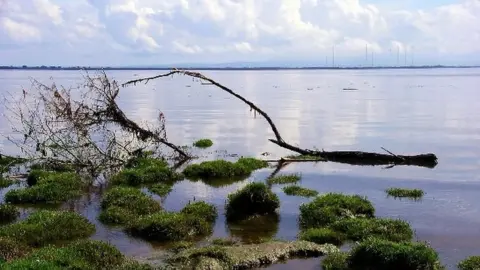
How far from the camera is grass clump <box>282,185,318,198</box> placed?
23.5 metres

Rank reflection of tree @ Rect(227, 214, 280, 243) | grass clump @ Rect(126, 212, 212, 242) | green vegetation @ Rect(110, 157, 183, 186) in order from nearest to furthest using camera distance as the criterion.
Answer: grass clump @ Rect(126, 212, 212, 242)
reflection of tree @ Rect(227, 214, 280, 243)
green vegetation @ Rect(110, 157, 183, 186)

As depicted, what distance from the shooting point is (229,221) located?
19297 mm

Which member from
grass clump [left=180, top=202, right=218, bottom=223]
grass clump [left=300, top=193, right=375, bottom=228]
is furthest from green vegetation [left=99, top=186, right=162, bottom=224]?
grass clump [left=300, top=193, right=375, bottom=228]

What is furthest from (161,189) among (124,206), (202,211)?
(202,211)

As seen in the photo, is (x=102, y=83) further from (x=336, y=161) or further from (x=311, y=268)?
(x=311, y=268)

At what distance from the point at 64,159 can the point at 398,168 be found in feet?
55.7

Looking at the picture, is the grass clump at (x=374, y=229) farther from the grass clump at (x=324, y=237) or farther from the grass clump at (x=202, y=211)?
the grass clump at (x=202, y=211)

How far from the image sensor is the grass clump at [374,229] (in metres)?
16.8

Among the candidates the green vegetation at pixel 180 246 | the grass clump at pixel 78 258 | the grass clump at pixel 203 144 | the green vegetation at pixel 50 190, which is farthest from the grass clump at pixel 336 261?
the grass clump at pixel 203 144

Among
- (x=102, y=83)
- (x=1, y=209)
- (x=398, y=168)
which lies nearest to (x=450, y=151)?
(x=398, y=168)

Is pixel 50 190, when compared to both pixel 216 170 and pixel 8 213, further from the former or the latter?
pixel 216 170

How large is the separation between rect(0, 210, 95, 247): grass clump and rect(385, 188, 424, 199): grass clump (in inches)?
484

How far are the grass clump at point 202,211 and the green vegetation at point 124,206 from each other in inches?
56.7

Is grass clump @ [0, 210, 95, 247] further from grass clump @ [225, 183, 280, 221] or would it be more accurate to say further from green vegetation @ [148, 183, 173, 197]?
green vegetation @ [148, 183, 173, 197]
